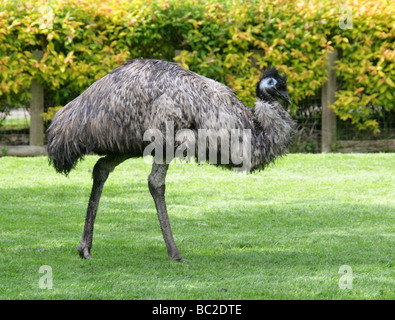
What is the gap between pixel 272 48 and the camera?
38.6 ft

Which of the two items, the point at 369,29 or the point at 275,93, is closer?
the point at 275,93

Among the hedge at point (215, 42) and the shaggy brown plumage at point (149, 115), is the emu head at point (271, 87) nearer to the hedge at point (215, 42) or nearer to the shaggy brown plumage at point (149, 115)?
the shaggy brown plumage at point (149, 115)

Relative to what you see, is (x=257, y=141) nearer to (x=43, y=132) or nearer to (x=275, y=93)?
(x=275, y=93)

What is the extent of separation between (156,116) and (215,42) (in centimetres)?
648

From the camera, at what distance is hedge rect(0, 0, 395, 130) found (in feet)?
37.7

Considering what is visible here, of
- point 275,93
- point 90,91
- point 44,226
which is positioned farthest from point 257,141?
point 44,226

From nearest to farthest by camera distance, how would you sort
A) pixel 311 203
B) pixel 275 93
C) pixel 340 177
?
pixel 275 93 → pixel 311 203 → pixel 340 177

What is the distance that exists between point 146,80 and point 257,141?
36.2 inches

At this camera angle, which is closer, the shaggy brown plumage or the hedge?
the shaggy brown plumage

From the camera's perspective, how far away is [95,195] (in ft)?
20.1

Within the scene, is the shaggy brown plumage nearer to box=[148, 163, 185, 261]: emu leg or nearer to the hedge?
box=[148, 163, 185, 261]: emu leg

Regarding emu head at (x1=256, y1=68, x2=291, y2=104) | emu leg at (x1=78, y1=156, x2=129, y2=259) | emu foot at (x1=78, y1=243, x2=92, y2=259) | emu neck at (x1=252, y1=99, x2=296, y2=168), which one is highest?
emu head at (x1=256, y1=68, x2=291, y2=104)

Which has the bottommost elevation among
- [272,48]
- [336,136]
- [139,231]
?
[139,231]

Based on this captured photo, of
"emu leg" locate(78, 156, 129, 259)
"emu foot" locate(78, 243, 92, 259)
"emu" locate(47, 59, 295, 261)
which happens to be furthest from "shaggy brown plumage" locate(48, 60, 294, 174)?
"emu foot" locate(78, 243, 92, 259)
